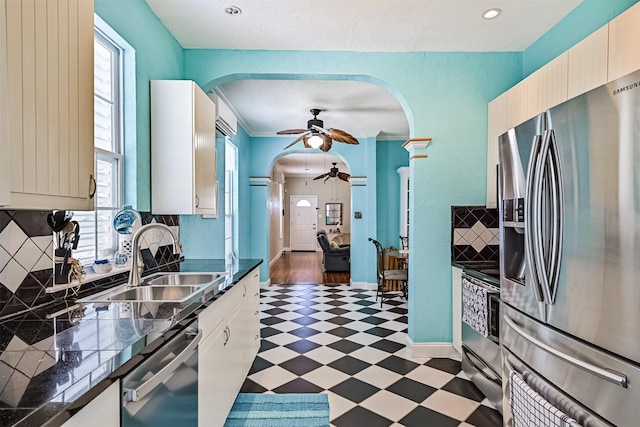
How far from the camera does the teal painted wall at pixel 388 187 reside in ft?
21.4

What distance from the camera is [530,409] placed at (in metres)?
1.56

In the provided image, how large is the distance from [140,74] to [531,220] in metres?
2.44

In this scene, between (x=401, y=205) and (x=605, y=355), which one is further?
(x=401, y=205)

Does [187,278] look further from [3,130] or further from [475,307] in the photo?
[475,307]

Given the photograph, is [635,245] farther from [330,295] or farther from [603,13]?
[330,295]

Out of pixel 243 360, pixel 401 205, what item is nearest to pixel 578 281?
pixel 243 360

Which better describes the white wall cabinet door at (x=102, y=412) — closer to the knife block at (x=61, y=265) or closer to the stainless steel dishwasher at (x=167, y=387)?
the stainless steel dishwasher at (x=167, y=387)

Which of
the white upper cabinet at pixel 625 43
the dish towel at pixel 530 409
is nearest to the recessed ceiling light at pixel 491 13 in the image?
the white upper cabinet at pixel 625 43

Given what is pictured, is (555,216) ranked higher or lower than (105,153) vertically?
lower

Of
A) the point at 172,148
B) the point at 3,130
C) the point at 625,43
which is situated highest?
the point at 625,43

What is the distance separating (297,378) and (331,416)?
56cm

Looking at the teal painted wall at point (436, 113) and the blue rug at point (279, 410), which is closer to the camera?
the blue rug at point (279, 410)

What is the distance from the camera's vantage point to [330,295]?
5.53m

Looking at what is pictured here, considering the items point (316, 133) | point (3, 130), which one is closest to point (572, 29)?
point (316, 133)
